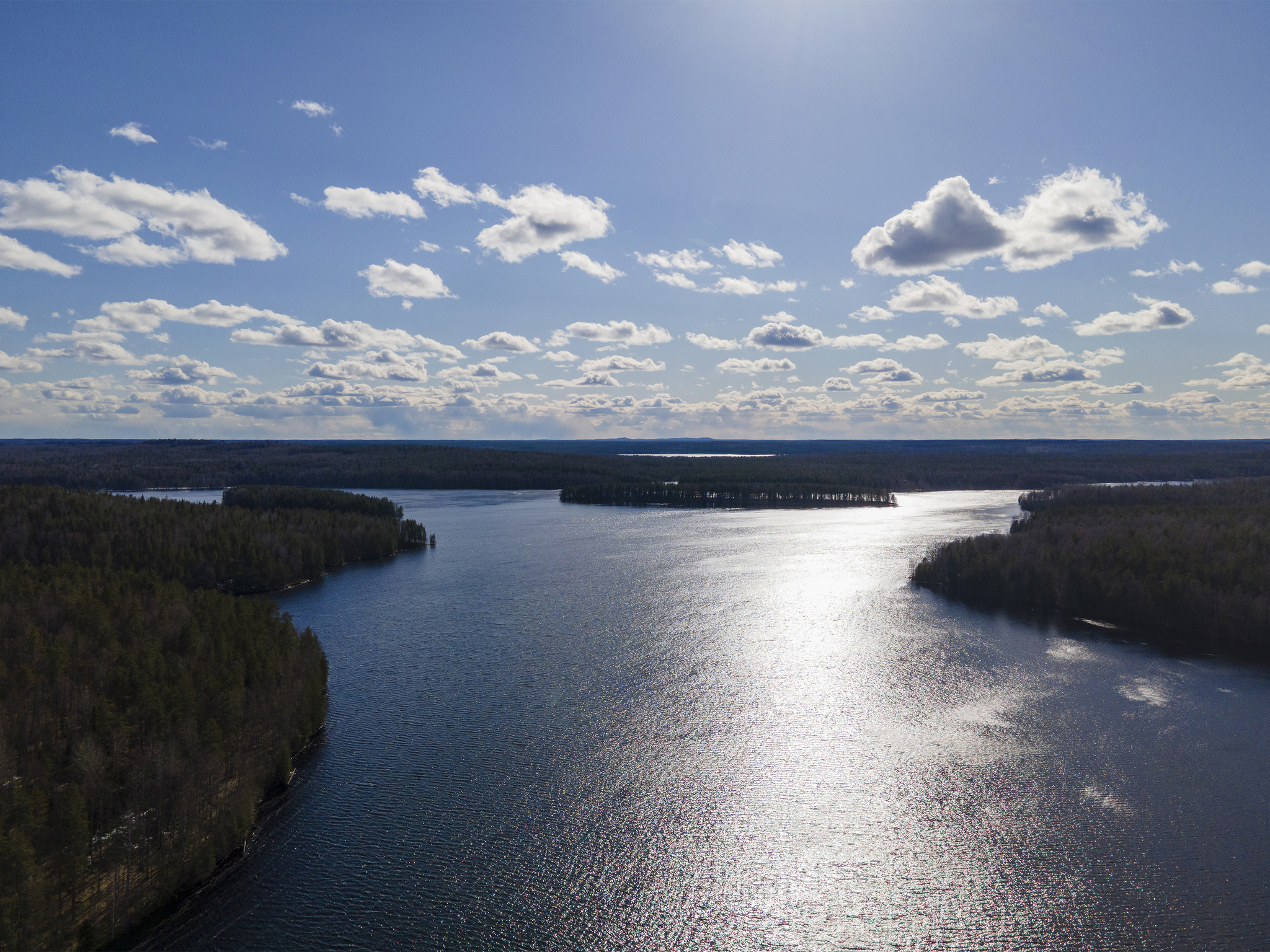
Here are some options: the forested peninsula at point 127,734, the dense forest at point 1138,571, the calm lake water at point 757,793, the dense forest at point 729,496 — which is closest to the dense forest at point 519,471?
the dense forest at point 729,496

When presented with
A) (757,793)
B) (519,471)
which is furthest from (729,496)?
(757,793)

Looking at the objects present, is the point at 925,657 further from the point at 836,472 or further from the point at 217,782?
the point at 836,472

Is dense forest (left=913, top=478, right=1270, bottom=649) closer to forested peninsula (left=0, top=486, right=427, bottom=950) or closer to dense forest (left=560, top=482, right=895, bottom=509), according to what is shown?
forested peninsula (left=0, top=486, right=427, bottom=950)

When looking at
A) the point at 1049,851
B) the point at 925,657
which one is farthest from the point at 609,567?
the point at 1049,851

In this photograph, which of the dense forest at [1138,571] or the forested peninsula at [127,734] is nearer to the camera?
the forested peninsula at [127,734]

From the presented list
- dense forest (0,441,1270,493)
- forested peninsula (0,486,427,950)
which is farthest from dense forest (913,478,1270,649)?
dense forest (0,441,1270,493)

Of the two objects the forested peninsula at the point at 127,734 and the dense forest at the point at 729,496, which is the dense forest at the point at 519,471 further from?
the forested peninsula at the point at 127,734
